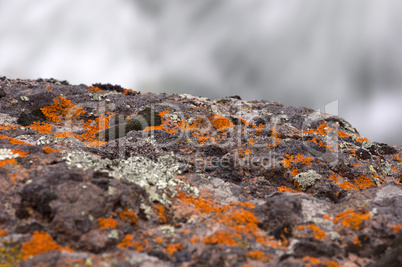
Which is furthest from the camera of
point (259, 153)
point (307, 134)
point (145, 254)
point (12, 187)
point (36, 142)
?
point (307, 134)

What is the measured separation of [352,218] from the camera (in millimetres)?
8445

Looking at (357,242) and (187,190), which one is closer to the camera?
(357,242)

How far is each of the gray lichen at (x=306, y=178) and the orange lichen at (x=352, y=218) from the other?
4.24m

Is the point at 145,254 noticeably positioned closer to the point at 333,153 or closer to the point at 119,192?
the point at 119,192

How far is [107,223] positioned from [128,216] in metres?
0.71

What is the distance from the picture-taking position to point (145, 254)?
744 cm

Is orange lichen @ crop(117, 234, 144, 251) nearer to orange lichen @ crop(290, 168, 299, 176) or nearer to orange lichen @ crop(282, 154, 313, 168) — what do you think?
orange lichen @ crop(290, 168, 299, 176)

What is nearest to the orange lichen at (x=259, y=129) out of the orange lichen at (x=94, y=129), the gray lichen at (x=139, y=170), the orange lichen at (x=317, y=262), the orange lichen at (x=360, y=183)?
the orange lichen at (x=360, y=183)

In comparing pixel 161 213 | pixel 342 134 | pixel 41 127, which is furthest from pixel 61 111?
pixel 342 134

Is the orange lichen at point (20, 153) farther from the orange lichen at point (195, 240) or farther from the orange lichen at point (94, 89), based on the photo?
the orange lichen at point (94, 89)

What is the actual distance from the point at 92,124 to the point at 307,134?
13.0 m

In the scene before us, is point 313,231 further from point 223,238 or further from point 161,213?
point 161,213

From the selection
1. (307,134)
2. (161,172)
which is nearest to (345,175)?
(307,134)

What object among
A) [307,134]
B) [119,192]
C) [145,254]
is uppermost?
[307,134]
